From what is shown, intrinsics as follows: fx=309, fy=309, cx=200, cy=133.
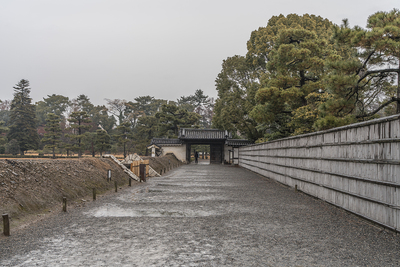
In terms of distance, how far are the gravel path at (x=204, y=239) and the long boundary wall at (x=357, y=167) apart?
0.38m

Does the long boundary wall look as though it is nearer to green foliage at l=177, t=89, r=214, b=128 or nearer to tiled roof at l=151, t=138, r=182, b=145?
tiled roof at l=151, t=138, r=182, b=145

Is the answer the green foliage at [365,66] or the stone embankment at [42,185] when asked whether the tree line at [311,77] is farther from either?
the stone embankment at [42,185]

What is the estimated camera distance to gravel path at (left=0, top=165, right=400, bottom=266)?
3918mm

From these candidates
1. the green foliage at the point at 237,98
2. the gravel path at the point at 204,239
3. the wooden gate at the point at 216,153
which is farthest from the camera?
the wooden gate at the point at 216,153

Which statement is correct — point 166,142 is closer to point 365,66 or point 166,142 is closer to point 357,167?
point 365,66

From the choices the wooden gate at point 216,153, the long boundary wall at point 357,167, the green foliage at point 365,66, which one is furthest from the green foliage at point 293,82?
the wooden gate at point 216,153

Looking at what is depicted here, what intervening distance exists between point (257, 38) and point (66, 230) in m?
29.5

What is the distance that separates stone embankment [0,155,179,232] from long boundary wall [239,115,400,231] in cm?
664

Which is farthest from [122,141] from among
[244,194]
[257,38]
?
[244,194]

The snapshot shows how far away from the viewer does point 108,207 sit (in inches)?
312

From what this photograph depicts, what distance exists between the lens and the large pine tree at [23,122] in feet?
148

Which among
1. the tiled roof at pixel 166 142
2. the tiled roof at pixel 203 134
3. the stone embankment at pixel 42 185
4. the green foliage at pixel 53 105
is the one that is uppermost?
the green foliage at pixel 53 105

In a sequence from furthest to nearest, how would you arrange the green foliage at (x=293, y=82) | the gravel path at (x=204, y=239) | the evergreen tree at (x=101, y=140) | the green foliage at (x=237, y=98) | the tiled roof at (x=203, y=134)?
the evergreen tree at (x=101, y=140), the tiled roof at (x=203, y=134), the green foliage at (x=237, y=98), the green foliage at (x=293, y=82), the gravel path at (x=204, y=239)

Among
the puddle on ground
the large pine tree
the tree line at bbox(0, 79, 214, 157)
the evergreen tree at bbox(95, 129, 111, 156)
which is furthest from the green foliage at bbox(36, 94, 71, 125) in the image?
the puddle on ground
